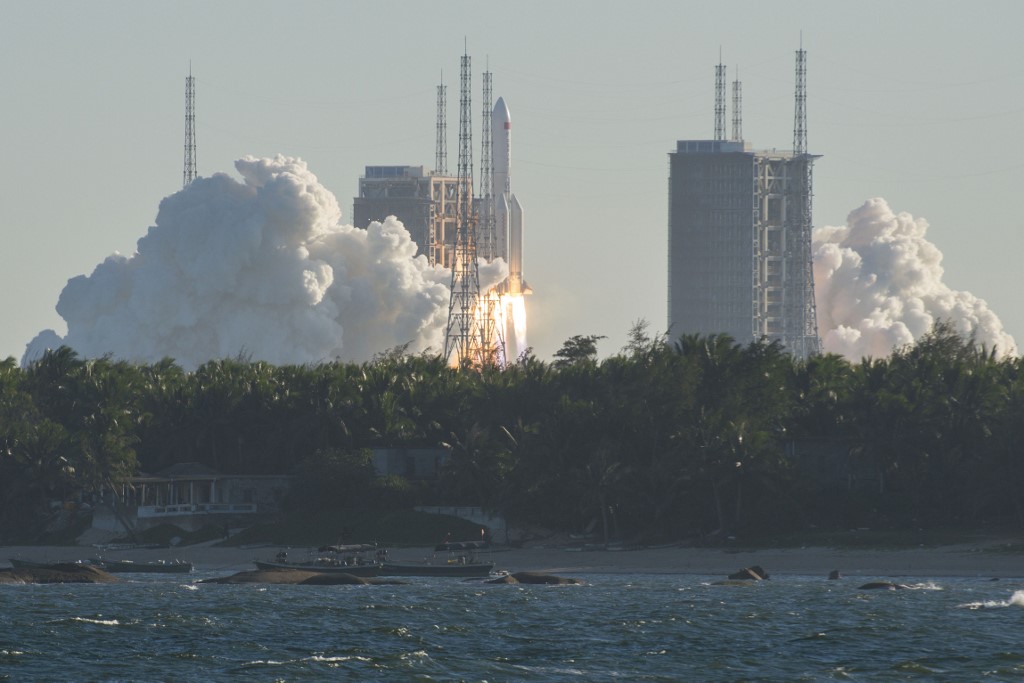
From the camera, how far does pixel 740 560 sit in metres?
101

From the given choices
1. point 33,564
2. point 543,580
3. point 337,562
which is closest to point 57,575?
point 33,564

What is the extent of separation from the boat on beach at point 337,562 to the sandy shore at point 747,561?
7.95 ft

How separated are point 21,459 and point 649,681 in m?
58.2

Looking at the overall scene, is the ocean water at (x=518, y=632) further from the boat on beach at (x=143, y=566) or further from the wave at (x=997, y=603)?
→ the boat on beach at (x=143, y=566)

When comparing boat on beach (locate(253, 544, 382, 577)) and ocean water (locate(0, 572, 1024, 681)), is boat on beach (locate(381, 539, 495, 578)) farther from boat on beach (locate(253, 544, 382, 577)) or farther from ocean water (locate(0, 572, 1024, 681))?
ocean water (locate(0, 572, 1024, 681))

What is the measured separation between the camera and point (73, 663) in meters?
68.7

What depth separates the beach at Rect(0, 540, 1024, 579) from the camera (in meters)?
97.2

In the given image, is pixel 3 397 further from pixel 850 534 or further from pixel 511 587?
pixel 850 534

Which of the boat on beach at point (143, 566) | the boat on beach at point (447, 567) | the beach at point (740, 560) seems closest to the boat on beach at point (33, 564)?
the boat on beach at point (143, 566)

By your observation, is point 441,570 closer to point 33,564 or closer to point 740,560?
point 740,560

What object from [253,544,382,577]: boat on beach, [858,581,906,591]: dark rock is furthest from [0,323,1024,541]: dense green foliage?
[858,581,906,591]: dark rock

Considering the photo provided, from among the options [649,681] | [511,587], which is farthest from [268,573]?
[649,681]

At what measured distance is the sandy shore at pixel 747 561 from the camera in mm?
97125

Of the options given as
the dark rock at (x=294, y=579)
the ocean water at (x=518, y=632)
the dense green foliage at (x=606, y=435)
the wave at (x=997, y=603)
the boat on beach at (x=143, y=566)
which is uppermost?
the dense green foliage at (x=606, y=435)
